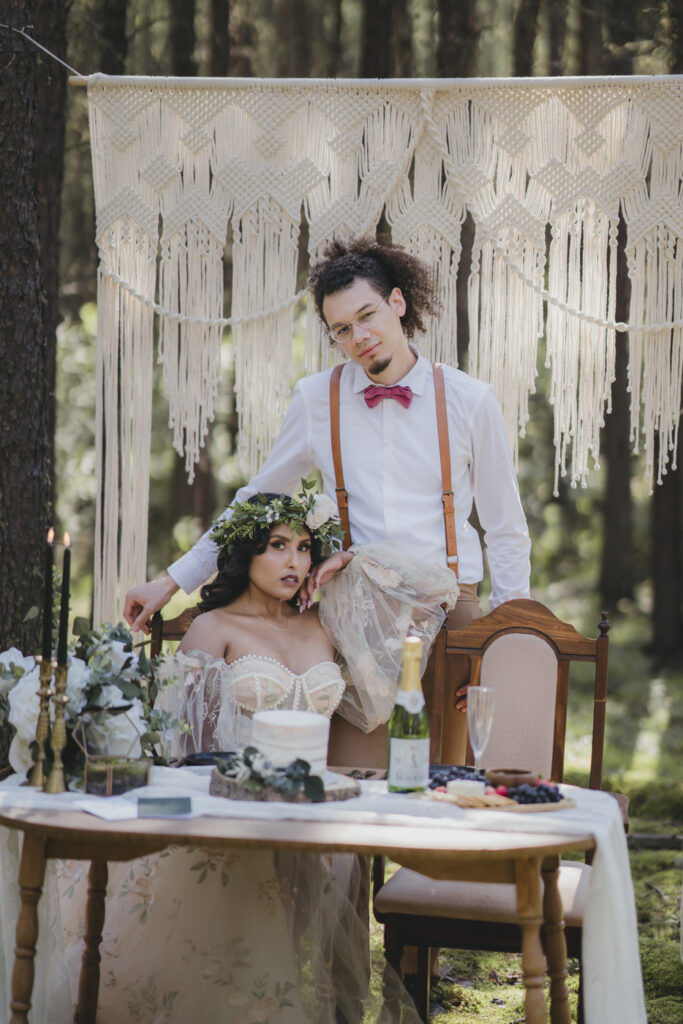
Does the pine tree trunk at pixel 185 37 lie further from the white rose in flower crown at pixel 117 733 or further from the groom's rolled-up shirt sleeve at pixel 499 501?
the white rose in flower crown at pixel 117 733

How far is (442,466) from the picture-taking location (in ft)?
10.6

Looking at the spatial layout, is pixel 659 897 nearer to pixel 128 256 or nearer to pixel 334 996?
pixel 334 996

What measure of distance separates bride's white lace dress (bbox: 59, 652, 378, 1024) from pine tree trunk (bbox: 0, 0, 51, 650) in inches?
41.4

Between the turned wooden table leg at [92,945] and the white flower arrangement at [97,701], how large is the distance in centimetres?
44

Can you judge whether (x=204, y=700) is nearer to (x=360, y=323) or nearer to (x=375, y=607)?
(x=375, y=607)

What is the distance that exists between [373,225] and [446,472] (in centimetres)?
82

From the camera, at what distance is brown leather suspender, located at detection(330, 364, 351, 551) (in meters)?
3.26

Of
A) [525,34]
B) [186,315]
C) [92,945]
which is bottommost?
[92,945]

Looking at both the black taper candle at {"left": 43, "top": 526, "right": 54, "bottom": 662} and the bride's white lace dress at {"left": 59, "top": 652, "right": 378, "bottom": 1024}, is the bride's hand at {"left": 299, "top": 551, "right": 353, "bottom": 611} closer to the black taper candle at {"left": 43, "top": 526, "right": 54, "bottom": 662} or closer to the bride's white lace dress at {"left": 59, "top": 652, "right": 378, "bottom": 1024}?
the bride's white lace dress at {"left": 59, "top": 652, "right": 378, "bottom": 1024}

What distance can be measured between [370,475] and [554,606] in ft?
32.8

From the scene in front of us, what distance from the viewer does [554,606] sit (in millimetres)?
12922

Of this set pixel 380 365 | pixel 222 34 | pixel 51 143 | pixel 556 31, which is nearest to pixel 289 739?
pixel 380 365

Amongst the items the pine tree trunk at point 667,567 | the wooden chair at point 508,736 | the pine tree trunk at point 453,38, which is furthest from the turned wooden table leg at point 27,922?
the pine tree trunk at point 667,567

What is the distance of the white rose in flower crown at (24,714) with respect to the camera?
2285mm
